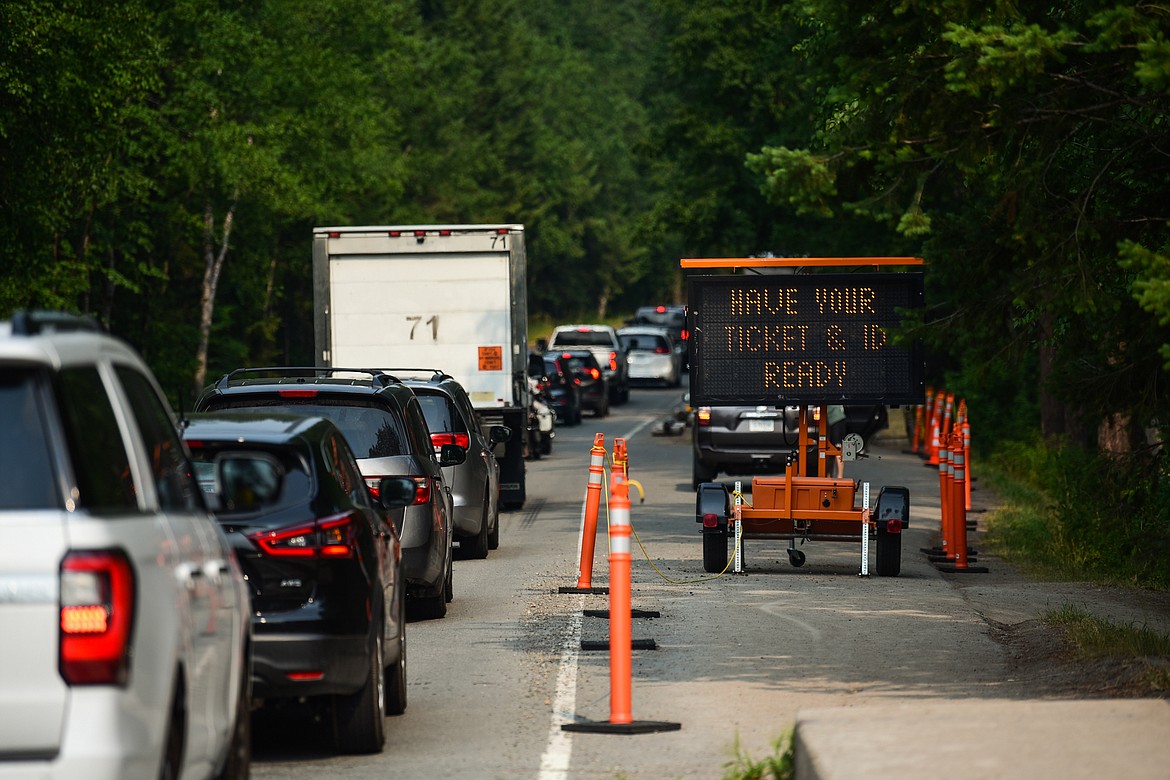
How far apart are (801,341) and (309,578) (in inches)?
348

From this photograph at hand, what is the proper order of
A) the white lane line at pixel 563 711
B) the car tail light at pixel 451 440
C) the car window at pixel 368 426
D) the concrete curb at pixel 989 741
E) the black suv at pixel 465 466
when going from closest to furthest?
the concrete curb at pixel 989 741, the white lane line at pixel 563 711, the car window at pixel 368 426, the black suv at pixel 465 466, the car tail light at pixel 451 440

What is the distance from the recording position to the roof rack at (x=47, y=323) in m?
5.18

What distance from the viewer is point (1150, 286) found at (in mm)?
8148

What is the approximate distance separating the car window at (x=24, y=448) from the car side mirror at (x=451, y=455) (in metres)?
11.5

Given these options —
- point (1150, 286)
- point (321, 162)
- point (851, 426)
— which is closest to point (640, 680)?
point (1150, 286)

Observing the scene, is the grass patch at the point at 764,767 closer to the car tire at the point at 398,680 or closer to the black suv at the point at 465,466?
the car tire at the point at 398,680

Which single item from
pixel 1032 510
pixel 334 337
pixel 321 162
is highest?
pixel 321 162

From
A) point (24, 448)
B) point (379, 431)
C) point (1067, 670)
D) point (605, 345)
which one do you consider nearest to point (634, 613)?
point (379, 431)

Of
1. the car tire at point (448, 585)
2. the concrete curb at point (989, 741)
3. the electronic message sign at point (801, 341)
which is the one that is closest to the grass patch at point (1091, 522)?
the electronic message sign at point (801, 341)

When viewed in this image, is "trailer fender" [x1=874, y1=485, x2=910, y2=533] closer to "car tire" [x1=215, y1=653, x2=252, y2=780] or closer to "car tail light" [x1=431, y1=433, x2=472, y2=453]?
"car tail light" [x1=431, y1=433, x2=472, y2=453]

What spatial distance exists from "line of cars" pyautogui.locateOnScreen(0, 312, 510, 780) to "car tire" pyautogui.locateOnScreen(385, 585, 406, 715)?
1cm

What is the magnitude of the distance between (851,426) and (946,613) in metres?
15.7

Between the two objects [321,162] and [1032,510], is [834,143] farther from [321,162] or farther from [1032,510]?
[321,162]

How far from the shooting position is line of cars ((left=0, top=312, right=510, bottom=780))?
483 centimetres
